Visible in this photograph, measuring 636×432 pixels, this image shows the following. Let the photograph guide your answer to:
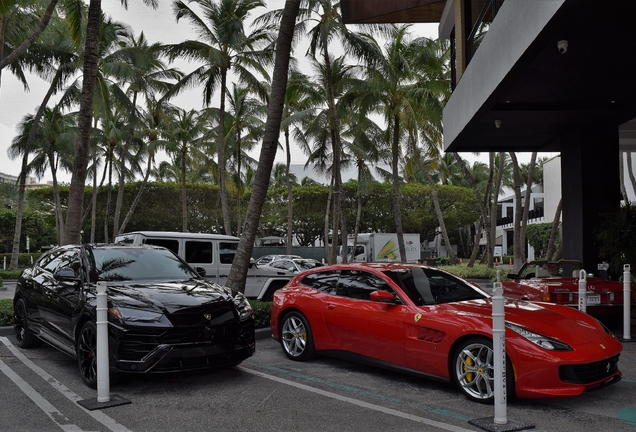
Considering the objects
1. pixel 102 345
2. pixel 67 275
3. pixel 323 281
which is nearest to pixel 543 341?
pixel 323 281

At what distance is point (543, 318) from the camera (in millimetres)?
6031

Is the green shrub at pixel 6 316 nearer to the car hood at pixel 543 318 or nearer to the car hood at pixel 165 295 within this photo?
the car hood at pixel 165 295

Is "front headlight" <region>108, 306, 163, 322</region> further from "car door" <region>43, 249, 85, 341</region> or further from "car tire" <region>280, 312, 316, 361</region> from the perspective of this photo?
"car tire" <region>280, 312, 316, 361</region>

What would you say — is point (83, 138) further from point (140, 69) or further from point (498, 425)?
point (140, 69)

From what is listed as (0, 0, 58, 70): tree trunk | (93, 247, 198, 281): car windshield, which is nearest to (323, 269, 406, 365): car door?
(93, 247, 198, 281): car windshield

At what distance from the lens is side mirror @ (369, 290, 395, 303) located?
658 centimetres

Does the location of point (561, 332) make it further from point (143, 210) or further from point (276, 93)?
point (143, 210)

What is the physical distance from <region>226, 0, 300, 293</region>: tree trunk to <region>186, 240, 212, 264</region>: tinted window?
2326 mm

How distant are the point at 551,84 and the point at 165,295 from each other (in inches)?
274

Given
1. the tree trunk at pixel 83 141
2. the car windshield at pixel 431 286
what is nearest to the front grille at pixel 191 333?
the car windshield at pixel 431 286

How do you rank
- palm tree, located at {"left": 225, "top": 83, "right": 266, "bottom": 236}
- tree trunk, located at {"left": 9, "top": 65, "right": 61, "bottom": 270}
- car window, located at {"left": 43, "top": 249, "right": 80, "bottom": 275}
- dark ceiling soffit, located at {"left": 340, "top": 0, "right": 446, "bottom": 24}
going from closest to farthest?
car window, located at {"left": 43, "top": 249, "right": 80, "bottom": 275}
dark ceiling soffit, located at {"left": 340, "top": 0, "right": 446, "bottom": 24}
tree trunk, located at {"left": 9, "top": 65, "right": 61, "bottom": 270}
palm tree, located at {"left": 225, "top": 83, "right": 266, "bottom": 236}

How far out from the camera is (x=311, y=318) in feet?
25.1

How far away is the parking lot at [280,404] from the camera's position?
5.19m

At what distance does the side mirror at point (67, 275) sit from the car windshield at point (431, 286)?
3.73 m
